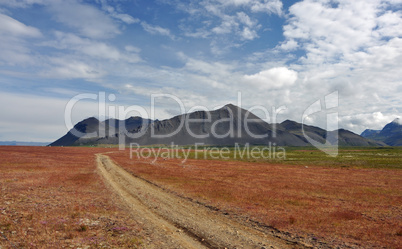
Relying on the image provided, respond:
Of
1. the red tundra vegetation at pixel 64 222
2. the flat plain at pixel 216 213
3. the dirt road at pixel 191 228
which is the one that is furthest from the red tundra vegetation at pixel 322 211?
the red tundra vegetation at pixel 64 222

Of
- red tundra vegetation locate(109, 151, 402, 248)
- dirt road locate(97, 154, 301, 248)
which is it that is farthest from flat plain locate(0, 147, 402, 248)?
dirt road locate(97, 154, 301, 248)

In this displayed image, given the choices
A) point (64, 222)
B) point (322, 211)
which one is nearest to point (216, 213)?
point (322, 211)

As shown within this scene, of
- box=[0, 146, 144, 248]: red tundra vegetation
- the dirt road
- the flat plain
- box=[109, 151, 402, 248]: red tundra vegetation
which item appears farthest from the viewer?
box=[109, 151, 402, 248]: red tundra vegetation

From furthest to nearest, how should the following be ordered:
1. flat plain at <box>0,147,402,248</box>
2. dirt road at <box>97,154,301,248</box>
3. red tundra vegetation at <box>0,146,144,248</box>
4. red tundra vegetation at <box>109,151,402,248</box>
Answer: red tundra vegetation at <box>109,151,402,248</box> < flat plain at <box>0,147,402,248</box> < dirt road at <box>97,154,301,248</box> < red tundra vegetation at <box>0,146,144,248</box>

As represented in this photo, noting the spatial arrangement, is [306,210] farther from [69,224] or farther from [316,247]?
[69,224]

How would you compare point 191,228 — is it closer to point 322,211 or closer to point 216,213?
point 216,213

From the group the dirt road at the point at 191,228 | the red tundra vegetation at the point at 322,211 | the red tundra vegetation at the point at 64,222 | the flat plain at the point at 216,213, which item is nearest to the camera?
the red tundra vegetation at the point at 64,222

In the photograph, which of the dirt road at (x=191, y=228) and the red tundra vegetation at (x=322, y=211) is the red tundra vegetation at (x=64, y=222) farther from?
the red tundra vegetation at (x=322, y=211)

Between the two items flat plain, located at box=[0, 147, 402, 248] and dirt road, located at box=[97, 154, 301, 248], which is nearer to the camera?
dirt road, located at box=[97, 154, 301, 248]

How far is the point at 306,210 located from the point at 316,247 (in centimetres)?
847

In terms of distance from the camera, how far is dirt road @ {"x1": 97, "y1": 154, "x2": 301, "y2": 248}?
12.4m

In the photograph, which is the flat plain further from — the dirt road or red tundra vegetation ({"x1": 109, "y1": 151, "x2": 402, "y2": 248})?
the dirt road

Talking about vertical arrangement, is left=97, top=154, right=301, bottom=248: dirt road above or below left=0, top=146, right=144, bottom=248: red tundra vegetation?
below

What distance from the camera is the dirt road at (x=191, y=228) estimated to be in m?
12.4
